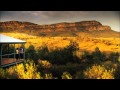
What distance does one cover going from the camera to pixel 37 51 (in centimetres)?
1398

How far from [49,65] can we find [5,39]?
2472 millimetres

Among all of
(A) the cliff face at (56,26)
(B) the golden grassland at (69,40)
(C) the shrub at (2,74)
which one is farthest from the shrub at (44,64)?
(C) the shrub at (2,74)

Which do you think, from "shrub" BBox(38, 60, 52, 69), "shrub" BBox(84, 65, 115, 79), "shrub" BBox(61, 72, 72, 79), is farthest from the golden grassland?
"shrub" BBox(61, 72, 72, 79)

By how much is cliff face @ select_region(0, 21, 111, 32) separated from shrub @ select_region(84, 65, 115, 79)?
6.31 ft

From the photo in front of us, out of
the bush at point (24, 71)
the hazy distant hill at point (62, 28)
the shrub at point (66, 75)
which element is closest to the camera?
the shrub at point (66, 75)

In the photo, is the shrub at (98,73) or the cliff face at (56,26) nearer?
the shrub at (98,73)

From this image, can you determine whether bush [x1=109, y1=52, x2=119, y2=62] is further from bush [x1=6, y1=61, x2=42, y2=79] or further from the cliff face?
bush [x1=6, y1=61, x2=42, y2=79]

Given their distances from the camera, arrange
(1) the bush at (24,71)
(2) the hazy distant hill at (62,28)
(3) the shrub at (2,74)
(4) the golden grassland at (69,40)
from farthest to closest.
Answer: (4) the golden grassland at (69,40) < (2) the hazy distant hill at (62,28) < (1) the bush at (24,71) < (3) the shrub at (2,74)

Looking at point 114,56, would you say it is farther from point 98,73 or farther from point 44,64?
point 44,64

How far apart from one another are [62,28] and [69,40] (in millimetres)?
681

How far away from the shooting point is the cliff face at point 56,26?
44.8 feet

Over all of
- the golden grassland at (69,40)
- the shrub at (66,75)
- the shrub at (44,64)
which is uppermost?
the golden grassland at (69,40)

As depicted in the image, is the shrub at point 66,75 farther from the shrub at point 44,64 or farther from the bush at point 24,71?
the bush at point 24,71
